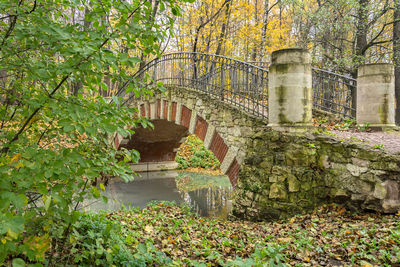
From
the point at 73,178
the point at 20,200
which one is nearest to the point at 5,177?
the point at 20,200

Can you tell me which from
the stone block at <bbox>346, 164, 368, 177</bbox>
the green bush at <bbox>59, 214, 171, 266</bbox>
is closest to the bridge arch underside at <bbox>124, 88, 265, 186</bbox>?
the stone block at <bbox>346, 164, 368, 177</bbox>

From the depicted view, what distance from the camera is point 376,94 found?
212 inches

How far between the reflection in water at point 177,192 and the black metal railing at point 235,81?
351 cm

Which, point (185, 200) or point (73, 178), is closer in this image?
point (73, 178)

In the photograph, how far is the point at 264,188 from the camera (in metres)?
4.77

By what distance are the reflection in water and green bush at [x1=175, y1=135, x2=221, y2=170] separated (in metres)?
1.58

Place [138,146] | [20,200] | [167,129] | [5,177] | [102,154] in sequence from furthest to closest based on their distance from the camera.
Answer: [138,146], [167,129], [102,154], [5,177], [20,200]

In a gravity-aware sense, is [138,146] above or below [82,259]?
above

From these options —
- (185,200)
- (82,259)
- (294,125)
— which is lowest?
(185,200)

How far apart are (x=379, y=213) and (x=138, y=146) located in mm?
12689

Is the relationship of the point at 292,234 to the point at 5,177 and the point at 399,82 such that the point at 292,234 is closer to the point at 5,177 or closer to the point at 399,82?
the point at 5,177

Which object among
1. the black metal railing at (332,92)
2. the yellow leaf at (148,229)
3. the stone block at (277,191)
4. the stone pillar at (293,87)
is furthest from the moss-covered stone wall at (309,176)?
the black metal railing at (332,92)

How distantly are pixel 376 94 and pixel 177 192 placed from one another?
26.2 feet

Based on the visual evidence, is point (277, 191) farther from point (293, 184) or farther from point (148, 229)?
point (148, 229)
